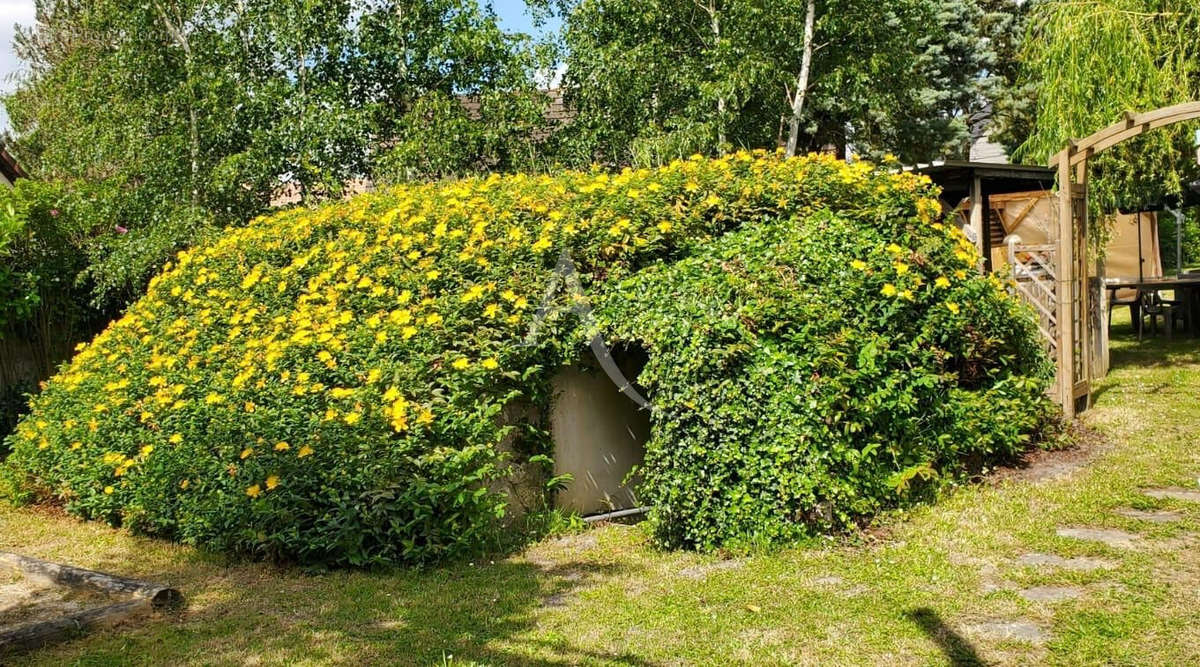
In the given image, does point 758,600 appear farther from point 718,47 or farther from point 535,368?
point 718,47

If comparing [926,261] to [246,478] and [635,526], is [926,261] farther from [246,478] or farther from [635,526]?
[246,478]

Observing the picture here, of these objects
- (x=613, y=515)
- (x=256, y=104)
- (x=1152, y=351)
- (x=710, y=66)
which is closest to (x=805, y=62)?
(x=710, y=66)

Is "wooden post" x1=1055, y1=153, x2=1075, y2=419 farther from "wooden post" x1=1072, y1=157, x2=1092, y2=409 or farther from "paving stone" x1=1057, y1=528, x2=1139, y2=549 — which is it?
"paving stone" x1=1057, y1=528, x2=1139, y2=549

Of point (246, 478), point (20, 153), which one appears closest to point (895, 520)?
point (246, 478)

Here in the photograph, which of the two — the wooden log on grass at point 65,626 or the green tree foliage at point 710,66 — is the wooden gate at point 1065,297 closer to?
the green tree foliage at point 710,66

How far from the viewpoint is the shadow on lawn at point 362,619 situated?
14.7 ft

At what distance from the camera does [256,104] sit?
1202 centimetres

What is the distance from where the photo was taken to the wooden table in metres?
13.8

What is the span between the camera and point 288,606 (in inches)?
206

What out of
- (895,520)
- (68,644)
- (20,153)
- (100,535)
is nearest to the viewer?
(68,644)

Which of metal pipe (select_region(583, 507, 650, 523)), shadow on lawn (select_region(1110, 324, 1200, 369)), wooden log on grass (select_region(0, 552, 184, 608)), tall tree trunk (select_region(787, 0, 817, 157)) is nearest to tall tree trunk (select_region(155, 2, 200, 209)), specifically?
wooden log on grass (select_region(0, 552, 184, 608))

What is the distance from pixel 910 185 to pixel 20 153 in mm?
21542

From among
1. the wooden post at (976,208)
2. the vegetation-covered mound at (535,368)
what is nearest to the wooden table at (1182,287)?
the wooden post at (976,208)

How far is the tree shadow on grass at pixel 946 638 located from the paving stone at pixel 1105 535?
1.46m
